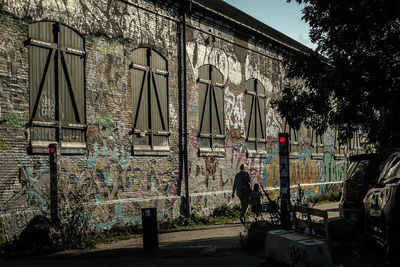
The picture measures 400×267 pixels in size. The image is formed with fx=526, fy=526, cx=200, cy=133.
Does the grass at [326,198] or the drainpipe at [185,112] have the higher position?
Result: the drainpipe at [185,112]

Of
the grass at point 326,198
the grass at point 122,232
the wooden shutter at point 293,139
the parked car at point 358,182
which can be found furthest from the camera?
the grass at point 326,198

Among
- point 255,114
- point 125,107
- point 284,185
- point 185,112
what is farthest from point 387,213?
point 255,114

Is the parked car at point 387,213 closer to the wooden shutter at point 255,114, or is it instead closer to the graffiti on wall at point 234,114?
the graffiti on wall at point 234,114

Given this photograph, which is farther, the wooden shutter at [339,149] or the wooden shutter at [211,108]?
the wooden shutter at [339,149]

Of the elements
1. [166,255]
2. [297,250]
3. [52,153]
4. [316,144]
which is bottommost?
[166,255]

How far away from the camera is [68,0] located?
45.1 feet

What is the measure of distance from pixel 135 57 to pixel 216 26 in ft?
17.4

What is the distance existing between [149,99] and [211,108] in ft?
12.4

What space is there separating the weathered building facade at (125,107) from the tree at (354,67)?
4254 millimetres

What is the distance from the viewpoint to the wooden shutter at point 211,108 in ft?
62.3

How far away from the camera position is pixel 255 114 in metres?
22.9

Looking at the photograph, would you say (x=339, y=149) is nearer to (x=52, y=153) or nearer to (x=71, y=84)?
(x=71, y=84)

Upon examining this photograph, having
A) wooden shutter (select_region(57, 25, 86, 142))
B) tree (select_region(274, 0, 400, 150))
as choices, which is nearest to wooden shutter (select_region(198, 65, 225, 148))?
tree (select_region(274, 0, 400, 150))

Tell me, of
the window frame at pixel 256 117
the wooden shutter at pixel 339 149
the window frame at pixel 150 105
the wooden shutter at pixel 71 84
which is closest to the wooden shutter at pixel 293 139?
the window frame at pixel 256 117
